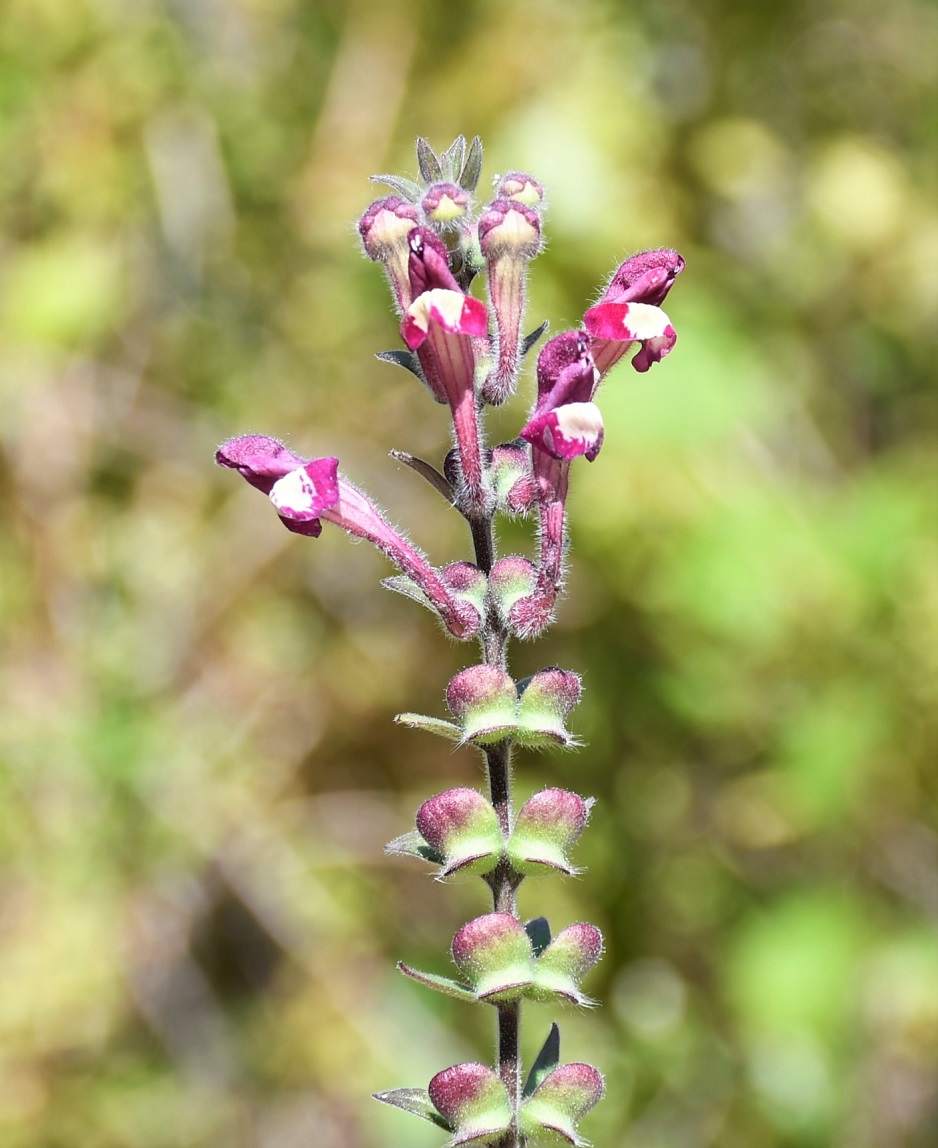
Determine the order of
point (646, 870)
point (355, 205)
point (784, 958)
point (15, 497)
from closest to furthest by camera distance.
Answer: point (784, 958) < point (646, 870) < point (15, 497) < point (355, 205)

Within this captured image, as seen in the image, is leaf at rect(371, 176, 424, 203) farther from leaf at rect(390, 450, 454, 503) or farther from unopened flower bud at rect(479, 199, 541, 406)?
leaf at rect(390, 450, 454, 503)

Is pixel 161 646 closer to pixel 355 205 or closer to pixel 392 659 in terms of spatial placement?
pixel 392 659

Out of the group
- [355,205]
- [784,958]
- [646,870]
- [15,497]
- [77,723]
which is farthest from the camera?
[355,205]

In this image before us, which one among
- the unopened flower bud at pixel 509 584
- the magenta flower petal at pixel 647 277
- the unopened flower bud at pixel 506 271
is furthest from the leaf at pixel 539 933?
the magenta flower petal at pixel 647 277

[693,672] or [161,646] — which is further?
[161,646]

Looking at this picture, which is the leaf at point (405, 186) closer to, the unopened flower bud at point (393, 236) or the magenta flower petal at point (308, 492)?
the unopened flower bud at point (393, 236)

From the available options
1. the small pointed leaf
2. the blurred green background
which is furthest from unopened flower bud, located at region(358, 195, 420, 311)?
the blurred green background

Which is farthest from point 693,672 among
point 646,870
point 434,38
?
point 434,38

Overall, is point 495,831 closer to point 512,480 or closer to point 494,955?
point 494,955
